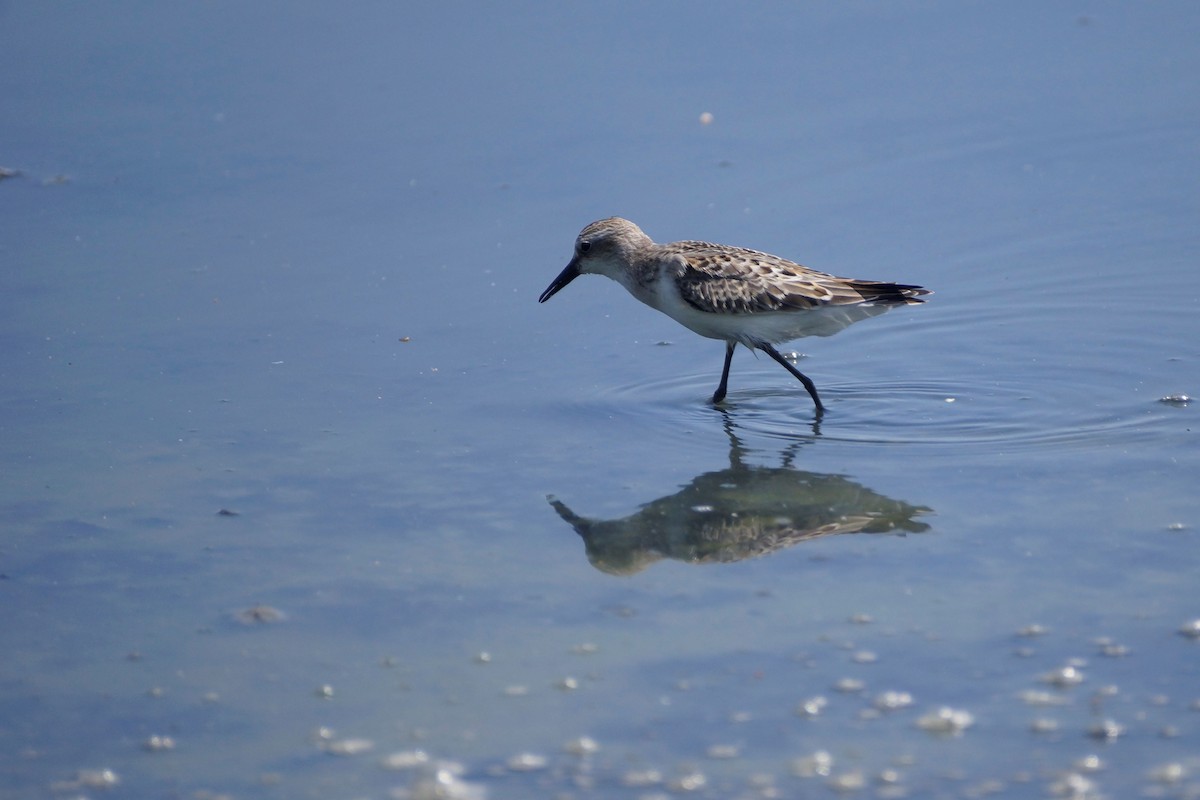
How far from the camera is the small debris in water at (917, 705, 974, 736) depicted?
484cm

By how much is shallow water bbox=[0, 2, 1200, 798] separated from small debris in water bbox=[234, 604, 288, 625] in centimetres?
3

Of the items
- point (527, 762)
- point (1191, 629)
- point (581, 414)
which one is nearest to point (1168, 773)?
point (1191, 629)

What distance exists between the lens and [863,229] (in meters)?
10.1

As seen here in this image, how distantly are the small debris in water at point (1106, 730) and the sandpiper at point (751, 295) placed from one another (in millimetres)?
3325

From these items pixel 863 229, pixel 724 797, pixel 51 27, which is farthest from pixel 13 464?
pixel 51 27

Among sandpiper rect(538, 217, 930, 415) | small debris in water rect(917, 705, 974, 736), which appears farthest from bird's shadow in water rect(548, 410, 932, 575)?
small debris in water rect(917, 705, 974, 736)

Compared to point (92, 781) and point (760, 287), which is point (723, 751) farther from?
point (760, 287)

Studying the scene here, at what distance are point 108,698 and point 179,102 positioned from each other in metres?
7.98

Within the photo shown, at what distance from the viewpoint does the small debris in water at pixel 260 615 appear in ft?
19.0

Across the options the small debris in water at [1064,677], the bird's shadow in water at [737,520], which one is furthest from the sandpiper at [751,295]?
the small debris in water at [1064,677]

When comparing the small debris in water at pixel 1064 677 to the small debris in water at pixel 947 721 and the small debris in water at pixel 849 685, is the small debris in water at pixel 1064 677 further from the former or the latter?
the small debris in water at pixel 849 685

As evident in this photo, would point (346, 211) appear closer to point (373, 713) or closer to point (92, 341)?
point (92, 341)

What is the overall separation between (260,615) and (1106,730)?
300cm

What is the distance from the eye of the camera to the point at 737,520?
6.53 m
